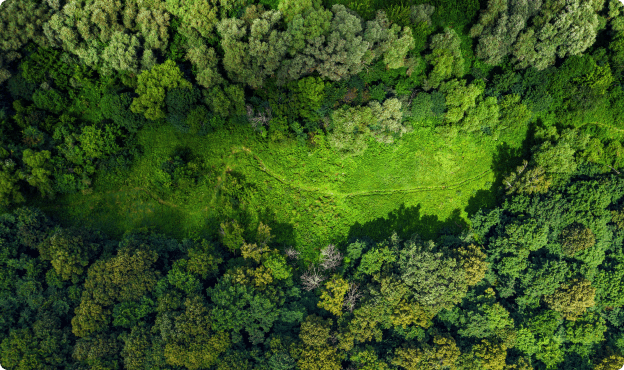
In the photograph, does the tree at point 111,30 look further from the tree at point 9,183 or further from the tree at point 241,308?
the tree at point 241,308

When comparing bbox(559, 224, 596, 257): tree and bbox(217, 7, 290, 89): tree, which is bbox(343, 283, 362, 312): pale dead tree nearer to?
bbox(559, 224, 596, 257): tree

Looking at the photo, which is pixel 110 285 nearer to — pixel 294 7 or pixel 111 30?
pixel 111 30

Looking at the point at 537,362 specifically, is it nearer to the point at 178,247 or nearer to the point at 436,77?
the point at 436,77

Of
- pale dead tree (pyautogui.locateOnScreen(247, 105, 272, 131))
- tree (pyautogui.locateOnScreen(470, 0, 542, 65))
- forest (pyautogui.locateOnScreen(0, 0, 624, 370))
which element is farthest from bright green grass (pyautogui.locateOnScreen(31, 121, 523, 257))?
tree (pyautogui.locateOnScreen(470, 0, 542, 65))

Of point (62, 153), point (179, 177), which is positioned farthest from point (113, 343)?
point (62, 153)

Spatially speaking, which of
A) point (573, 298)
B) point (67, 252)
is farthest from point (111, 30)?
point (573, 298)

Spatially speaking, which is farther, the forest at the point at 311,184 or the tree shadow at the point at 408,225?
the tree shadow at the point at 408,225

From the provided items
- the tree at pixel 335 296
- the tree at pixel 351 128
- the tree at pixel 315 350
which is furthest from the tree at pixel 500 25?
the tree at pixel 315 350
